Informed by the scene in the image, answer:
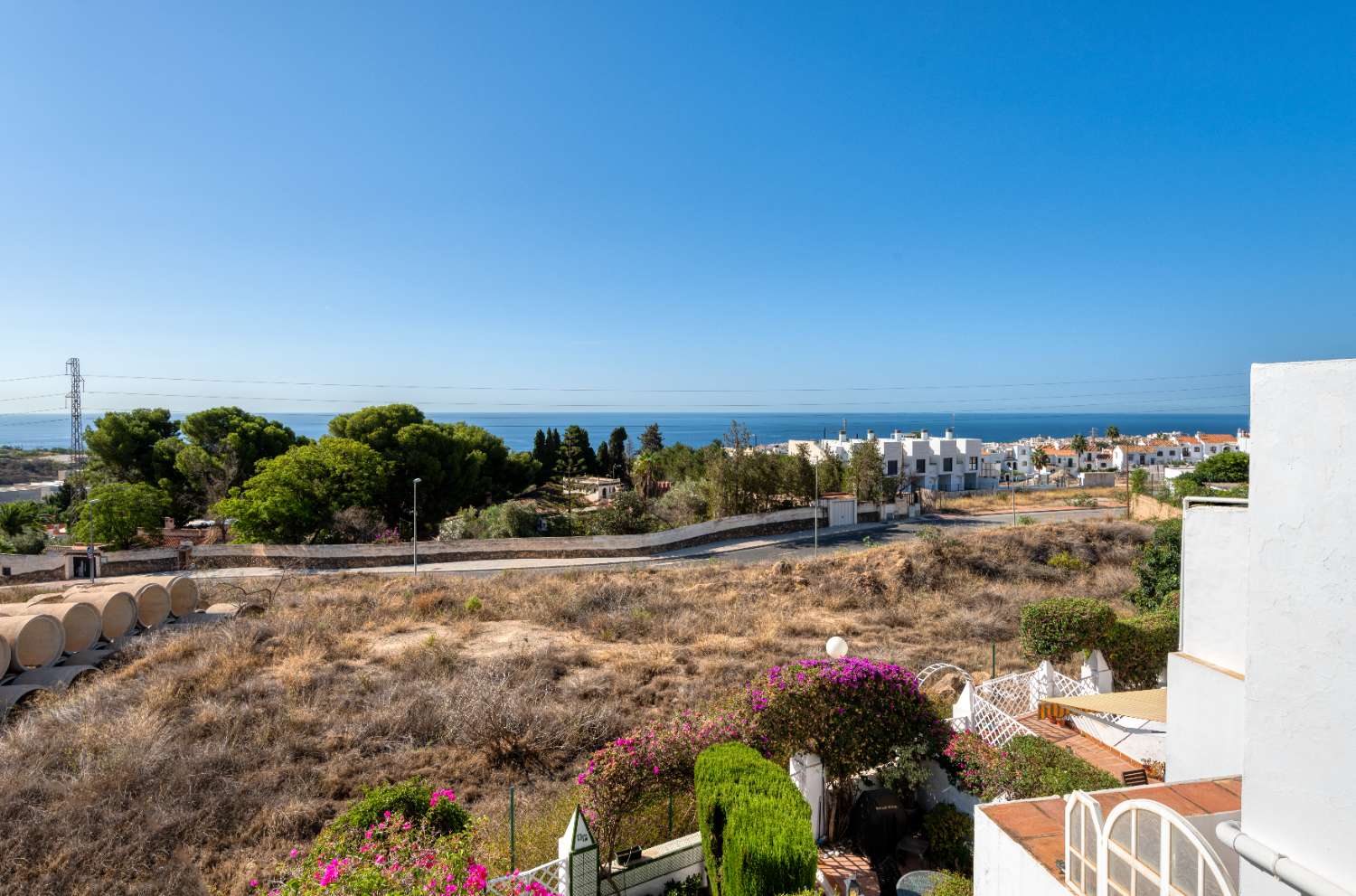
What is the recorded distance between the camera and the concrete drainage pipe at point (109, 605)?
48.4 feet

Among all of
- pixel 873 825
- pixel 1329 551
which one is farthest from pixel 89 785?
pixel 1329 551

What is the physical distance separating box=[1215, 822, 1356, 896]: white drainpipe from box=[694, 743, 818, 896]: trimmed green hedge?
11.7 feet

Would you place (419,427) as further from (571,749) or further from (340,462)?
(571,749)

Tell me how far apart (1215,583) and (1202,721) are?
4.02 ft

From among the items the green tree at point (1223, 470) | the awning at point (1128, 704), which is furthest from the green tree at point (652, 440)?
the awning at point (1128, 704)

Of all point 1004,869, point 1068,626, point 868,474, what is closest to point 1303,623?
point 1004,869

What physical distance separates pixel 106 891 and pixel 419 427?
3199cm

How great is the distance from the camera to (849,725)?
307 inches

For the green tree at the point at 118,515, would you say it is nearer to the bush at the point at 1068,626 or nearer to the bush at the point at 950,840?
the bush at the point at 950,840

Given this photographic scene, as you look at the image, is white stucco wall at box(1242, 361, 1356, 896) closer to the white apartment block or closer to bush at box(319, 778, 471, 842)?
bush at box(319, 778, 471, 842)

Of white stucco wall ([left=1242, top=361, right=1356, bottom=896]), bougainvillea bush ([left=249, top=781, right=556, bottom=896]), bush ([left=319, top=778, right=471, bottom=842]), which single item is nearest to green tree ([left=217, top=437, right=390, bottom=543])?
bougainvillea bush ([left=249, top=781, right=556, bottom=896])

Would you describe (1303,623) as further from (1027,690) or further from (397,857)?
(1027,690)

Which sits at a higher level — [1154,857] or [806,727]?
[1154,857]

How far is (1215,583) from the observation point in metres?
6.12
